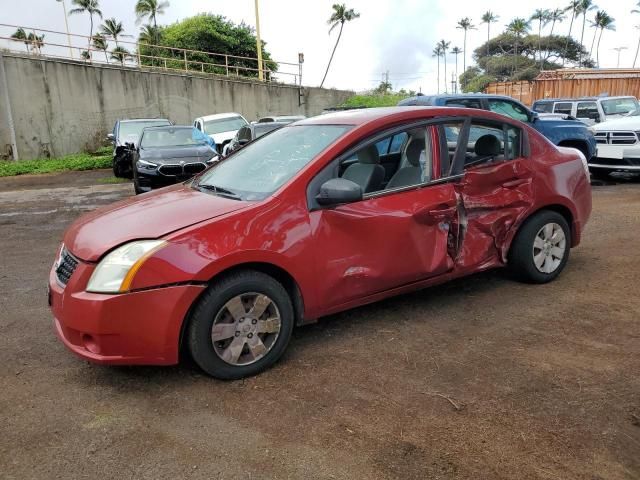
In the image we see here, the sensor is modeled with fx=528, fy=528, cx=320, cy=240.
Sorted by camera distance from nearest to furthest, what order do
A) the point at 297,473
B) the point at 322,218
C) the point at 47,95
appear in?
the point at 297,473
the point at 322,218
the point at 47,95

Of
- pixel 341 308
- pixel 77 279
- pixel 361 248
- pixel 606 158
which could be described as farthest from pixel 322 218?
pixel 606 158

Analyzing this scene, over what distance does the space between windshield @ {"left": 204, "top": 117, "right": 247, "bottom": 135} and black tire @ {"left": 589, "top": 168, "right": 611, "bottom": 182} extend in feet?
33.8

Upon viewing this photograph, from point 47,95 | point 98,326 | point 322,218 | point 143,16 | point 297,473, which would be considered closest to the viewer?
point 297,473

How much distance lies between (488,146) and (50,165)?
19154 millimetres

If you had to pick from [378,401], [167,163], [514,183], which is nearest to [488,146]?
[514,183]

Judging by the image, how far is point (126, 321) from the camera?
2957 millimetres

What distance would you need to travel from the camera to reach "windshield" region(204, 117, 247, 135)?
17.0 m

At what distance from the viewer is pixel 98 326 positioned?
116 inches

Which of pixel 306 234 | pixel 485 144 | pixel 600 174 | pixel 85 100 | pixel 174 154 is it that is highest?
pixel 85 100

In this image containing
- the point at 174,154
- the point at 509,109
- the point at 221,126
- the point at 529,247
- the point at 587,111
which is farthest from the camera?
the point at 221,126

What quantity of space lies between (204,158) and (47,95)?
606 inches

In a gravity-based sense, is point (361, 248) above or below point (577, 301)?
above

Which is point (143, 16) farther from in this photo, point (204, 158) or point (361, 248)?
point (361, 248)

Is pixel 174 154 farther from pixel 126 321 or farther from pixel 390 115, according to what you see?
pixel 126 321
